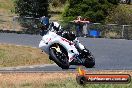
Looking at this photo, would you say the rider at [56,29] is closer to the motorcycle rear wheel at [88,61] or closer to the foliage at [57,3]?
the motorcycle rear wheel at [88,61]

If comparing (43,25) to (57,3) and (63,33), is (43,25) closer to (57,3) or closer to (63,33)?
(63,33)

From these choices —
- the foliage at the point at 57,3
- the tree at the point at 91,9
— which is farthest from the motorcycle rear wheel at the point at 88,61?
the foliage at the point at 57,3

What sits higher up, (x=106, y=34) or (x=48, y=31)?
(x=48, y=31)

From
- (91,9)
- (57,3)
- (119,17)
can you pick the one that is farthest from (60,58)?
(57,3)

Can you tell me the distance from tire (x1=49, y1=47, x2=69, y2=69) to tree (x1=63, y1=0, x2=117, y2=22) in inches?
1473

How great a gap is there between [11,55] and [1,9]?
1836 inches

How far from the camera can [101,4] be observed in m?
45.3

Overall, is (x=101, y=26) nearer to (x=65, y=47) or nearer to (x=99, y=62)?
(x=99, y=62)

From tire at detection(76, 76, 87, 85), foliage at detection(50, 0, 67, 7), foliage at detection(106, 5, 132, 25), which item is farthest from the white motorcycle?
foliage at detection(50, 0, 67, 7)

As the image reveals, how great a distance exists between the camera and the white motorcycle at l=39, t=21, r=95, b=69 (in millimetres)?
6780

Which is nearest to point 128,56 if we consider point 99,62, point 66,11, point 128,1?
point 99,62

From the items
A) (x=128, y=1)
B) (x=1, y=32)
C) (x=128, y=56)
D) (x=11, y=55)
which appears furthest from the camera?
(x=128, y=1)

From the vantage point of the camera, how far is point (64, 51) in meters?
7.11

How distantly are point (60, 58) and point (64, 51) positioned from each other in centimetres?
16
